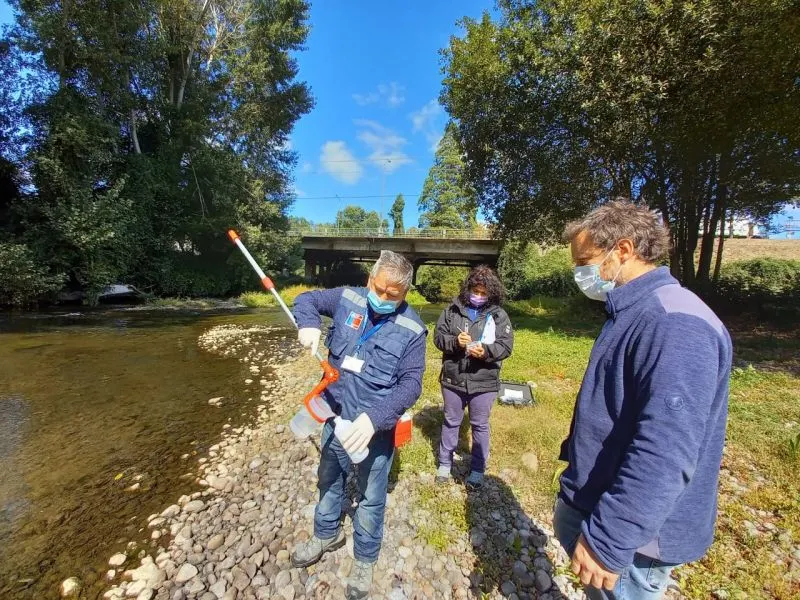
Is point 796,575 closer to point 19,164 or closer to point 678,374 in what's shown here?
point 678,374

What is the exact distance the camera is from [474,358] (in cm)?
399

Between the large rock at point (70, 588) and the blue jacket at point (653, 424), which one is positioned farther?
the large rock at point (70, 588)

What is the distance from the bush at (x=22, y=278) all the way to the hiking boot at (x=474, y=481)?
2076 cm

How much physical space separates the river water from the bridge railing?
20117 mm

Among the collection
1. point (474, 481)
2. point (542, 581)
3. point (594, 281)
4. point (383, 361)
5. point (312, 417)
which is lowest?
point (542, 581)

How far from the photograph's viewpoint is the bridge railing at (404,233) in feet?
105

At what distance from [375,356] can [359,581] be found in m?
1.75

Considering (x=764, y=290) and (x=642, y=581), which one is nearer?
(x=642, y=581)

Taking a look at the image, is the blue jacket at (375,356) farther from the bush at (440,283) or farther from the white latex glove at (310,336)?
the bush at (440,283)

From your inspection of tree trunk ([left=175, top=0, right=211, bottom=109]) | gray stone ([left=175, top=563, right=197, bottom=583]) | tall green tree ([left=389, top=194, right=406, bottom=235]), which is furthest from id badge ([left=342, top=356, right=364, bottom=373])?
tall green tree ([left=389, top=194, right=406, bottom=235])

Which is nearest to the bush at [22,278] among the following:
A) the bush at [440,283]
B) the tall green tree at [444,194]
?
the bush at [440,283]

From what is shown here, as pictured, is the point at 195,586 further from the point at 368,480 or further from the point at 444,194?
the point at 444,194

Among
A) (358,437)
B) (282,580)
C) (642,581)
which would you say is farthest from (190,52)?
(642,581)

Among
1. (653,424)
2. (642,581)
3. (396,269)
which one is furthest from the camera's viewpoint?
(396,269)
